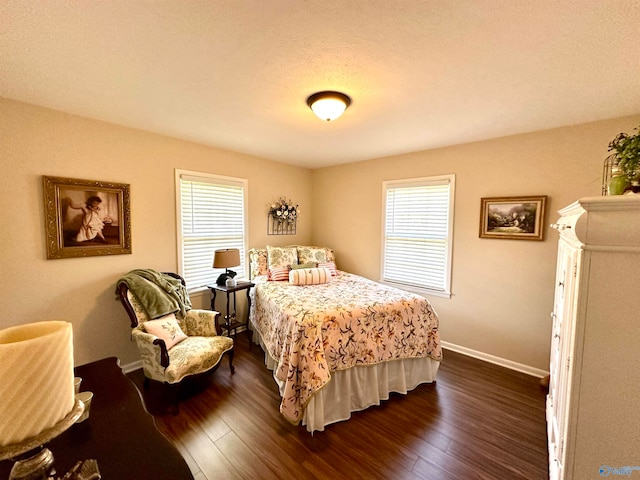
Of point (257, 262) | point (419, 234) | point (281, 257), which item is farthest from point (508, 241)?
point (257, 262)

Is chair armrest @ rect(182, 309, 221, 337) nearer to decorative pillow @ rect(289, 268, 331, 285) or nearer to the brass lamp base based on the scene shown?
decorative pillow @ rect(289, 268, 331, 285)

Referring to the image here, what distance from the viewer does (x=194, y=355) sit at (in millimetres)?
2236

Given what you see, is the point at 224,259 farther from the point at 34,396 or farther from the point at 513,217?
the point at 513,217

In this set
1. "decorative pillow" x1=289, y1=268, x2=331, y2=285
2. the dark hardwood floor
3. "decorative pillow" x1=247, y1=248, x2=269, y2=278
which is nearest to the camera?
the dark hardwood floor

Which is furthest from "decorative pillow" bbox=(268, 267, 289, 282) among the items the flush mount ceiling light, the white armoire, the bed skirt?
the white armoire

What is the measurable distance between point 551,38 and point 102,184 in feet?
11.7

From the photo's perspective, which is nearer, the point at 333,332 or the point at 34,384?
the point at 34,384

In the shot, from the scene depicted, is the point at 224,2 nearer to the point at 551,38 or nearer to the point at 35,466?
the point at 551,38

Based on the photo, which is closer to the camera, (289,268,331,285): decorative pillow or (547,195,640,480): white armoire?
(547,195,640,480): white armoire

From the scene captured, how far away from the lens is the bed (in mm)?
1969

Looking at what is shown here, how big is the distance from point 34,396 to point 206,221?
2917mm

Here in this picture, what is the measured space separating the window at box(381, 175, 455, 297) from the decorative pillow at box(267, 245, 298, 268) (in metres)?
1.36

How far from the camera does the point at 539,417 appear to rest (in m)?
2.13

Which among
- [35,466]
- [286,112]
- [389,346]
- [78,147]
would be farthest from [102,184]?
[389,346]
